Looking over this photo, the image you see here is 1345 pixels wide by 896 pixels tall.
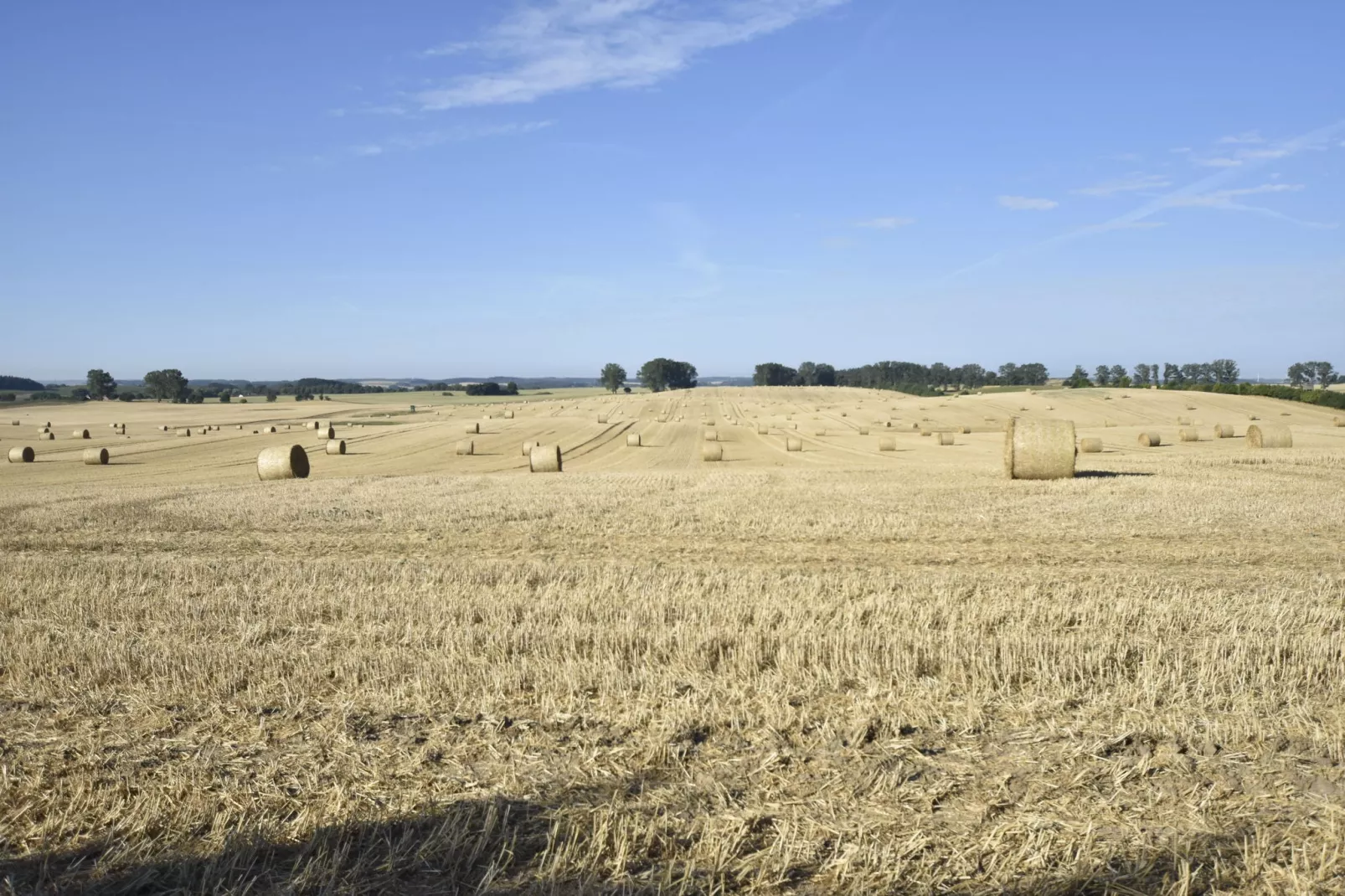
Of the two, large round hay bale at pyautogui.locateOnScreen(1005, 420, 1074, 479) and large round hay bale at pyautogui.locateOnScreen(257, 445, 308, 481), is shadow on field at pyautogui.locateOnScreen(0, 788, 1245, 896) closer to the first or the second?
large round hay bale at pyautogui.locateOnScreen(1005, 420, 1074, 479)

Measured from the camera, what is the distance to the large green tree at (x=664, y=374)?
150 meters

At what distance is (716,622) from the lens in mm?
8539

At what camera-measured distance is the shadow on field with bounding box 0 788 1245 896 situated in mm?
4059

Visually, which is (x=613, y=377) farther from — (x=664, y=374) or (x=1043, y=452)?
(x=1043, y=452)

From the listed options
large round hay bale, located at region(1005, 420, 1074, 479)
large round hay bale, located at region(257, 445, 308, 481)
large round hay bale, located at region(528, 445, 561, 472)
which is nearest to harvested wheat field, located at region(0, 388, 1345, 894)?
large round hay bale, located at region(1005, 420, 1074, 479)

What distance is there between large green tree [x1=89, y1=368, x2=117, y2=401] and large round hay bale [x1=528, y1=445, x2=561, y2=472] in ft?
367

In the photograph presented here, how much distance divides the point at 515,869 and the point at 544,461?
1031 inches

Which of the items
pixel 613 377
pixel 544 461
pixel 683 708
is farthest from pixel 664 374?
pixel 683 708

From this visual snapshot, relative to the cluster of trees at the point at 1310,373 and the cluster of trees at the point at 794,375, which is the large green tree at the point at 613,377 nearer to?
the cluster of trees at the point at 794,375

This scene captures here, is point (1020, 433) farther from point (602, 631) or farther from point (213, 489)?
point (213, 489)

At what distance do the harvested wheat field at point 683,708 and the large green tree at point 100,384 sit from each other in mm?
122310

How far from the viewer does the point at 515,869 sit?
A: 430 cm

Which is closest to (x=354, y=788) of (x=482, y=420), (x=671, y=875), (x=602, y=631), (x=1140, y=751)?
(x=671, y=875)

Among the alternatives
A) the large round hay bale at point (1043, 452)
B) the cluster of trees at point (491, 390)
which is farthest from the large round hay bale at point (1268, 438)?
the cluster of trees at point (491, 390)
